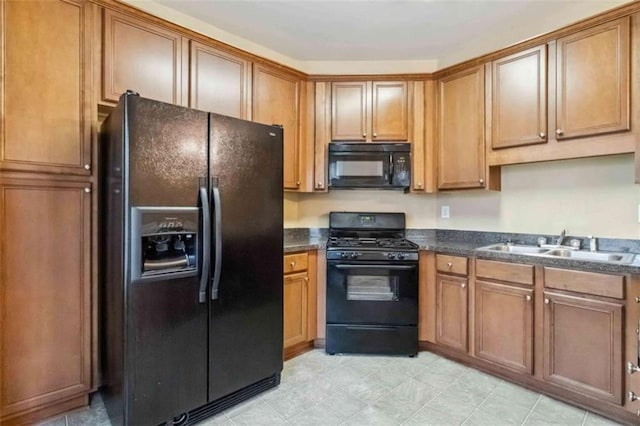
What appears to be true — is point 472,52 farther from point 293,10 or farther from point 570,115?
point 293,10

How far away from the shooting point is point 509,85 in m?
2.52

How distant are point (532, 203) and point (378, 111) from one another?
144 centimetres

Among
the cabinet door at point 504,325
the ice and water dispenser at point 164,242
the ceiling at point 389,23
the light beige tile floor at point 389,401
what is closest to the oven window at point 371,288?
the light beige tile floor at point 389,401

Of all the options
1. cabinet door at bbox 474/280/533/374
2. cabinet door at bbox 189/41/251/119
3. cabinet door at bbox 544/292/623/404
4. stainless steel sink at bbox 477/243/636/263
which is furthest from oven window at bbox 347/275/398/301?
cabinet door at bbox 189/41/251/119

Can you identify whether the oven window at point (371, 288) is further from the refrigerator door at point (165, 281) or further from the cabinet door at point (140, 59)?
the cabinet door at point (140, 59)

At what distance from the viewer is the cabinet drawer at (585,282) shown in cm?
187

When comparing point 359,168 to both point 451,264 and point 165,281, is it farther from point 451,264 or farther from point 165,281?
point 165,281

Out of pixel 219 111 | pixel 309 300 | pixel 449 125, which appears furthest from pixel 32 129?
pixel 449 125

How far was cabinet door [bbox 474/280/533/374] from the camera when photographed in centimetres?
222

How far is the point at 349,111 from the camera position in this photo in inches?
120

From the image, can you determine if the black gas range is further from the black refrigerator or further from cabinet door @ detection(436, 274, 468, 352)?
the black refrigerator

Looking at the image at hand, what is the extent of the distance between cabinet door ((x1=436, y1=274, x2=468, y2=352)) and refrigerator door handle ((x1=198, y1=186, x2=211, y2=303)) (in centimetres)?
179

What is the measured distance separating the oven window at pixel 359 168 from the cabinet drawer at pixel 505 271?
109 centimetres

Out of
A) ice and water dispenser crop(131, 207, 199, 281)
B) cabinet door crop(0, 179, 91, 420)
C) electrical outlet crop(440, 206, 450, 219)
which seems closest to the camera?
ice and water dispenser crop(131, 207, 199, 281)
